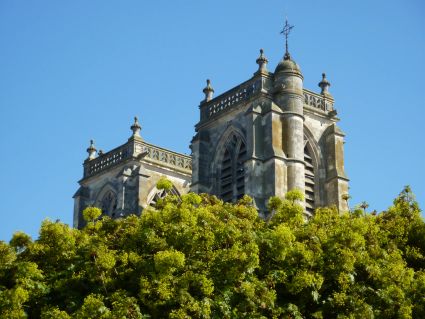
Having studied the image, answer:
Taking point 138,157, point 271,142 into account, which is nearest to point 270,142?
point 271,142

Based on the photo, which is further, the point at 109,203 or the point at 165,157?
the point at 165,157

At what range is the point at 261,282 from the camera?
20531 millimetres

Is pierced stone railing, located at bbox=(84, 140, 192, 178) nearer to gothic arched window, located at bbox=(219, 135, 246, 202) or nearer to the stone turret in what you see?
gothic arched window, located at bbox=(219, 135, 246, 202)

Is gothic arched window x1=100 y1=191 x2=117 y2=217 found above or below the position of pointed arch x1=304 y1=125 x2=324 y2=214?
above

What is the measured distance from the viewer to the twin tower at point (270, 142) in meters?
40.5

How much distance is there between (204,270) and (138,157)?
1204 inches

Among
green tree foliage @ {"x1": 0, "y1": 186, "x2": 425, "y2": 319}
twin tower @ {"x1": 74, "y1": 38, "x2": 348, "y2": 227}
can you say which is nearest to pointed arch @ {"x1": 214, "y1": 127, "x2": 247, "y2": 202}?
twin tower @ {"x1": 74, "y1": 38, "x2": 348, "y2": 227}

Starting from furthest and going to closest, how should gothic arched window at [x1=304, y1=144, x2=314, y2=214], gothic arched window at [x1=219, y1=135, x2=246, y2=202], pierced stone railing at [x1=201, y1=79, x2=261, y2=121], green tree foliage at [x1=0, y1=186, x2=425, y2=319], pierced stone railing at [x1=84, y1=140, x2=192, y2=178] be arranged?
pierced stone railing at [x1=84, y1=140, x2=192, y2=178] < pierced stone railing at [x1=201, y1=79, x2=261, y2=121] < gothic arched window at [x1=219, y1=135, x2=246, y2=202] < gothic arched window at [x1=304, y1=144, x2=314, y2=214] < green tree foliage at [x1=0, y1=186, x2=425, y2=319]

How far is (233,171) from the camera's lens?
43000 millimetres

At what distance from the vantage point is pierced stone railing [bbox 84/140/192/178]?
51125mm

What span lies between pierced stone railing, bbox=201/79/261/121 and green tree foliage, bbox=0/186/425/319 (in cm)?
1996

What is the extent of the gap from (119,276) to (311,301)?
3.81 meters

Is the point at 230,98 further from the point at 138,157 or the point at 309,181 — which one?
the point at 138,157

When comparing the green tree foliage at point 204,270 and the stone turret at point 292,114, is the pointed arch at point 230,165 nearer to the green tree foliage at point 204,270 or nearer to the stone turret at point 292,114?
the stone turret at point 292,114
